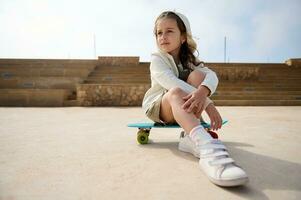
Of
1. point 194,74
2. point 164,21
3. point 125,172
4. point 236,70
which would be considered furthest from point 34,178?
point 236,70

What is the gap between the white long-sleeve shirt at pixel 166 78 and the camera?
1.65 metres

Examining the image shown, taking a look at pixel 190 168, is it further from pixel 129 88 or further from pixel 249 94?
pixel 249 94

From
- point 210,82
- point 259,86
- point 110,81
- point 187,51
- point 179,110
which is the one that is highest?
point 187,51

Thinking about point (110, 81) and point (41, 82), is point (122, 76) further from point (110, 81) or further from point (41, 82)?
point (41, 82)

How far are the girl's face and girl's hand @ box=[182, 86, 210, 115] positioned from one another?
1.58 feet

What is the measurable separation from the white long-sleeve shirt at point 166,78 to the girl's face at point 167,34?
0.06 meters

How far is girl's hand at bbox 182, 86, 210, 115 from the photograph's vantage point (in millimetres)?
1489

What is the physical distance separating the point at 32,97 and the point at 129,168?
5340 millimetres

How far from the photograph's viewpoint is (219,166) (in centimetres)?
121

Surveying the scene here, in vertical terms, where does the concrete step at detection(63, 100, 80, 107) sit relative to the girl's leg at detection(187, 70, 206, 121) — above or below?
below

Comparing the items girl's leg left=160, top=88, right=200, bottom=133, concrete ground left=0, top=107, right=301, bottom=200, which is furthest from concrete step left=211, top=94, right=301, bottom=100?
girl's leg left=160, top=88, right=200, bottom=133

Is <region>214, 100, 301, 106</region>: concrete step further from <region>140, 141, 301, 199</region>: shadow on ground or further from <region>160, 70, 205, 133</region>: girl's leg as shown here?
<region>160, 70, 205, 133</region>: girl's leg

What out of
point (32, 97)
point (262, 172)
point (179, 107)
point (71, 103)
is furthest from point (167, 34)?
point (32, 97)

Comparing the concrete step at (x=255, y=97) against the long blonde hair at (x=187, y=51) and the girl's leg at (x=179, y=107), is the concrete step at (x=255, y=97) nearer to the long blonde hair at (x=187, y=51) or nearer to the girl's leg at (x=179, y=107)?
the long blonde hair at (x=187, y=51)
